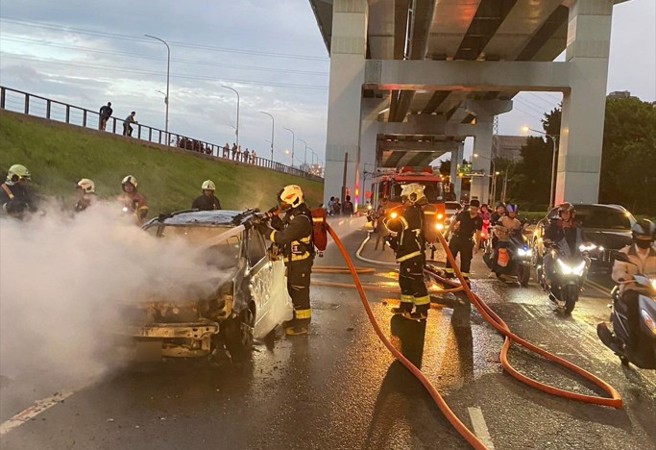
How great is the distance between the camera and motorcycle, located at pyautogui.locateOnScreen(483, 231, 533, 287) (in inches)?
471

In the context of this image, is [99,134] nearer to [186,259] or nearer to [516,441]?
[186,259]

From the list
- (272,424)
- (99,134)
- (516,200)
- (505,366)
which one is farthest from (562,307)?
(516,200)

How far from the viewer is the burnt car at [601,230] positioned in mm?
12055

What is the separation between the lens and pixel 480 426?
14.8 feet

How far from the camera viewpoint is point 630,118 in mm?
54344

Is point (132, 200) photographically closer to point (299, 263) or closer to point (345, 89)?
point (299, 263)

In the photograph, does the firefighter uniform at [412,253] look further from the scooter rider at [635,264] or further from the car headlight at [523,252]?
the car headlight at [523,252]

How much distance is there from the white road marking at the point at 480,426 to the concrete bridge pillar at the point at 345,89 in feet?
84.1

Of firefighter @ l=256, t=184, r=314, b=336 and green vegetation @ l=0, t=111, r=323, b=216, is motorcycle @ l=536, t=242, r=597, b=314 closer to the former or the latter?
firefighter @ l=256, t=184, r=314, b=336

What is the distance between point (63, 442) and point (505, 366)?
3975 millimetres

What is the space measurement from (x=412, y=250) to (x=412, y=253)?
4 cm

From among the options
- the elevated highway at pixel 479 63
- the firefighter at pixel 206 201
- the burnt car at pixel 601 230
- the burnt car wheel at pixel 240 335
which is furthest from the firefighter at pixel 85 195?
the elevated highway at pixel 479 63

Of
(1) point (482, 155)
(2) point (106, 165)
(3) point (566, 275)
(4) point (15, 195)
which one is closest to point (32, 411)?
(4) point (15, 195)

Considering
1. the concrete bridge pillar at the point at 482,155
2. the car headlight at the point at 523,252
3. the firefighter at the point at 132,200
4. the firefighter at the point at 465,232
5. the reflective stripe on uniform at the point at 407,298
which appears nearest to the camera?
the reflective stripe on uniform at the point at 407,298
